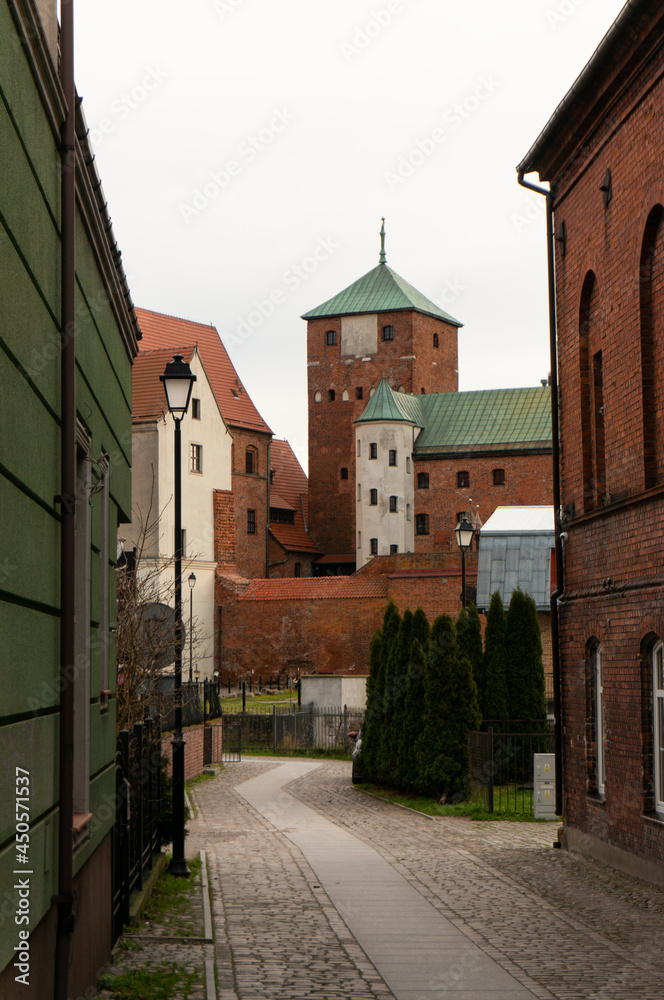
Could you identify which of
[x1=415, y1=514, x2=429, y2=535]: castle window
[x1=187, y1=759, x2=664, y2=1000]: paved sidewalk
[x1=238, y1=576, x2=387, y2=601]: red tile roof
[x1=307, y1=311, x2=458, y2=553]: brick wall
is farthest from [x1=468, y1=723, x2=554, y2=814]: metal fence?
[x1=307, y1=311, x2=458, y2=553]: brick wall

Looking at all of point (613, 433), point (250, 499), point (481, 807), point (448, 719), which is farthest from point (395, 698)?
point (250, 499)

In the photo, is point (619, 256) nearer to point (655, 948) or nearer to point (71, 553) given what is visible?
point (655, 948)

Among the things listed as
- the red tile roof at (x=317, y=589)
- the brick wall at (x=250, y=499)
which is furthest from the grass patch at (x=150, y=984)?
the brick wall at (x=250, y=499)

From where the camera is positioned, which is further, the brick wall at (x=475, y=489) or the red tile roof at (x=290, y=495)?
the red tile roof at (x=290, y=495)

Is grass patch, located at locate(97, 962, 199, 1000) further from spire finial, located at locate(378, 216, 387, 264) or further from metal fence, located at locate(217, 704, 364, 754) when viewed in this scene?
spire finial, located at locate(378, 216, 387, 264)

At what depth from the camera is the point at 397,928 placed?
33.6 ft

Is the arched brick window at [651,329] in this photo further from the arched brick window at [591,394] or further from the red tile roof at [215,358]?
the red tile roof at [215,358]

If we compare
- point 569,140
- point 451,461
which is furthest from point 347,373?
point 569,140

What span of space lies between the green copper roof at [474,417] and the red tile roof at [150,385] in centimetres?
2029

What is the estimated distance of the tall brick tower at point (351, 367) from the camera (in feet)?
259

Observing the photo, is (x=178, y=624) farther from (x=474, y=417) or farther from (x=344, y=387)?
(x=344, y=387)

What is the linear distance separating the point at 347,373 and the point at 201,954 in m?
73.3

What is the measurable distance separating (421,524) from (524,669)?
1959 inches

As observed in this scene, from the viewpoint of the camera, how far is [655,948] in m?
9.50
